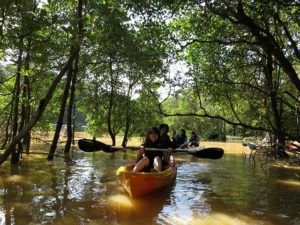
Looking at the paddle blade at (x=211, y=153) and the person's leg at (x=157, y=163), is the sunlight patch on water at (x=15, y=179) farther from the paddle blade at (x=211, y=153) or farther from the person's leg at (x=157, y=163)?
the paddle blade at (x=211, y=153)

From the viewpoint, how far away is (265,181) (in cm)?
742

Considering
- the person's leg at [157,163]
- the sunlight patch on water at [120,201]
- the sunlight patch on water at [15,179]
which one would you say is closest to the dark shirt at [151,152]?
the person's leg at [157,163]

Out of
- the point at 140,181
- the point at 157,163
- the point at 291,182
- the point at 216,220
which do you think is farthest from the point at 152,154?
the point at 291,182

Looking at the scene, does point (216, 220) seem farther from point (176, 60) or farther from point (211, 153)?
point (176, 60)

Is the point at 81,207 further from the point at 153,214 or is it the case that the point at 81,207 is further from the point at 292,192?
the point at 292,192

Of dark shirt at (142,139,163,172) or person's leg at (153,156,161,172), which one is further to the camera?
dark shirt at (142,139,163,172)

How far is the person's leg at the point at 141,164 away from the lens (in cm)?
545

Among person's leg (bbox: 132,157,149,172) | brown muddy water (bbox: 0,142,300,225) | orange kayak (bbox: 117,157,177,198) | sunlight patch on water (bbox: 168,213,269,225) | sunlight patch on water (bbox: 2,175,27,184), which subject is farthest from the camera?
sunlight patch on water (bbox: 2,175,27,184)

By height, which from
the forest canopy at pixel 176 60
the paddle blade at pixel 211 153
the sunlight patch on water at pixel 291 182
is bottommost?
the sunlight patch on water at pixel 291 182

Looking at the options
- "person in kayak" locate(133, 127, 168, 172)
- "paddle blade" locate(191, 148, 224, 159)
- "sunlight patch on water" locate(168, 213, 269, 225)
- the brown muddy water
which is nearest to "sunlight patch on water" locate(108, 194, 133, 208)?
the brown muddy water

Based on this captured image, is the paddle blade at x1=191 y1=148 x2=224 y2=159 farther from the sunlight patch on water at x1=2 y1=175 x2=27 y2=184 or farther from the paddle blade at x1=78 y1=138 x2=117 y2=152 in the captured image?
the sunlight patch on water at x1=2 y1=175 x2=27 y2=184

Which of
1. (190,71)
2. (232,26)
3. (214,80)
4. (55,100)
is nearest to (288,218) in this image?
(214,80)

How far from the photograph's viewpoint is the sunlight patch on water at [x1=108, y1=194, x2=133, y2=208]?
481 cm

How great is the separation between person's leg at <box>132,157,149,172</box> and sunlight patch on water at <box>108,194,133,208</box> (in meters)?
0.64
